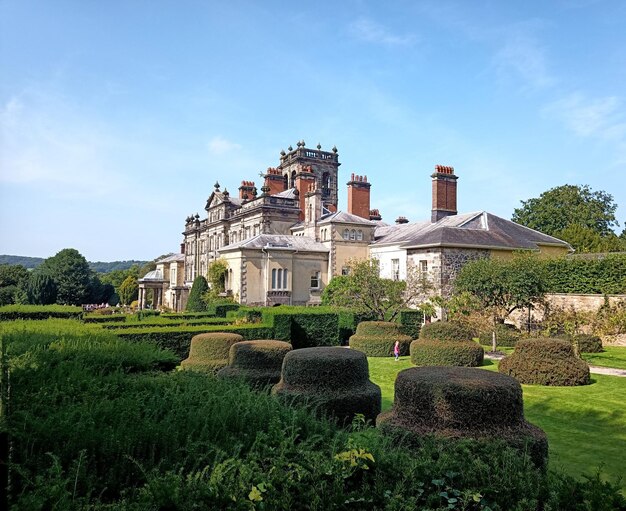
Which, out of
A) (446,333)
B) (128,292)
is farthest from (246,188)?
(446,333)

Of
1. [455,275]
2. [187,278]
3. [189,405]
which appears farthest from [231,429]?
[187,278]

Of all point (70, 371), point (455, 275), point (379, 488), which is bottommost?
point (379, 488)

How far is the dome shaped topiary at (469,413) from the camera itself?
22.2 feet

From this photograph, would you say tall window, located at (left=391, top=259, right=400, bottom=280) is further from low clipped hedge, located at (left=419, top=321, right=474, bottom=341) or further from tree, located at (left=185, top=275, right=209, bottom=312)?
tree, located at (left=185, top=275, right=209, bottom=312)

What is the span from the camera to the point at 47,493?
3475 millimetres

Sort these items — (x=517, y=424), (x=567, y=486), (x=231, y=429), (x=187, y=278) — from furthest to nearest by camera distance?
(x=187, y=278) → (x=517, y=424) → (x=231, y=429) → (x=567, y=486)

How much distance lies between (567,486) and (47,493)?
169 inches

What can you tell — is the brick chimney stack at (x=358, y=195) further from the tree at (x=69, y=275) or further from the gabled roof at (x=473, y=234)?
the tree at (x=69, y=275)

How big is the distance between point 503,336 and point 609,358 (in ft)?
16.1

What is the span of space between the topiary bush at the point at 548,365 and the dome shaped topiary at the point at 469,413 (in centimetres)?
877

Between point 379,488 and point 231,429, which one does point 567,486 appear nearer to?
point 379,488

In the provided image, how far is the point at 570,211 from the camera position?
5091 cm

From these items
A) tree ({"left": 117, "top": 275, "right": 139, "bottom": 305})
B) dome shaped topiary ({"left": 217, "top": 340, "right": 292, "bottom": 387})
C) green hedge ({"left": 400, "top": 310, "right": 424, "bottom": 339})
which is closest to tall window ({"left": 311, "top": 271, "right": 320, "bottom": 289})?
green hedge ({"left": 400, "top": 310, "right": 424, "bottom": 339})

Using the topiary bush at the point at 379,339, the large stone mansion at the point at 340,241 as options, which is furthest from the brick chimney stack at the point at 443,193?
the topiary bush at the point at 379,339
